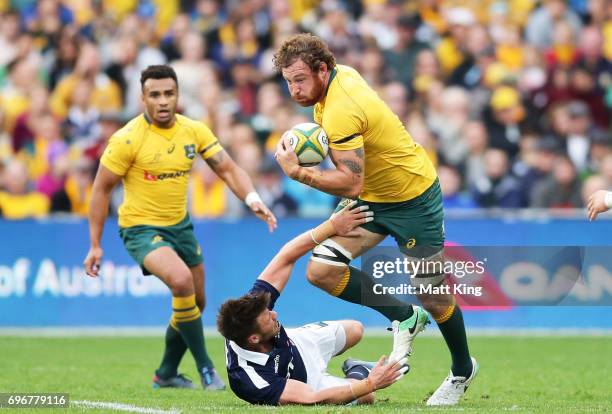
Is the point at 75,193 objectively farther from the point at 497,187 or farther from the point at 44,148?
the point at 497,187

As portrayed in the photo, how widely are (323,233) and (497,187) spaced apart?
25.6 ft

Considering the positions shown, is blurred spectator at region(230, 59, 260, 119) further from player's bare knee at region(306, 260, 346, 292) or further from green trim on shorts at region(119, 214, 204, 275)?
player's bare knee at region(306, 260, 346, 292)

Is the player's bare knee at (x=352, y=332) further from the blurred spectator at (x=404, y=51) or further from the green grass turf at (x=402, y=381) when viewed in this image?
the blurred spectator at (x=404, y=51)

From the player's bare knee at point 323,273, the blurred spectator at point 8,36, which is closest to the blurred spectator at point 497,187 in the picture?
the player's bare knee at point 323,273

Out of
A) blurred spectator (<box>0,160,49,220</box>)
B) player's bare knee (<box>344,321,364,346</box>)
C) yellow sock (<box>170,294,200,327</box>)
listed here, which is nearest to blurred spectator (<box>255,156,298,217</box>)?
blurred spectator (<box>0,160,49,220</box>)

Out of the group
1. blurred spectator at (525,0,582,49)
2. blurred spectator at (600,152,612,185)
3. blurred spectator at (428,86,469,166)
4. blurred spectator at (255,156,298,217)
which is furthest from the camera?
blurred spectator at (525,0,582,49)

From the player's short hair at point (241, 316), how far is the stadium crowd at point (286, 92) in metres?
7.72

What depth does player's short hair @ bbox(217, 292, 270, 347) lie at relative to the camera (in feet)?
27.4

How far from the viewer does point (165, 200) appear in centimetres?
1080

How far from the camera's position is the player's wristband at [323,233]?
351 inches

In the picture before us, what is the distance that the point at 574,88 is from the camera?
17.7 metres

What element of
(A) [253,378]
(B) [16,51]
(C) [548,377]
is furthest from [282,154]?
(B) [16,51]

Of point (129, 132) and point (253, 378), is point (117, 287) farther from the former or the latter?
point (253, 378)

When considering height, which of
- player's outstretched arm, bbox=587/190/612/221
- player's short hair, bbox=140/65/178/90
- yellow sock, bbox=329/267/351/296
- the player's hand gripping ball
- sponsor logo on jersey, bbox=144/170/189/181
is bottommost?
yellow sock, bbox=329/267/351/296
